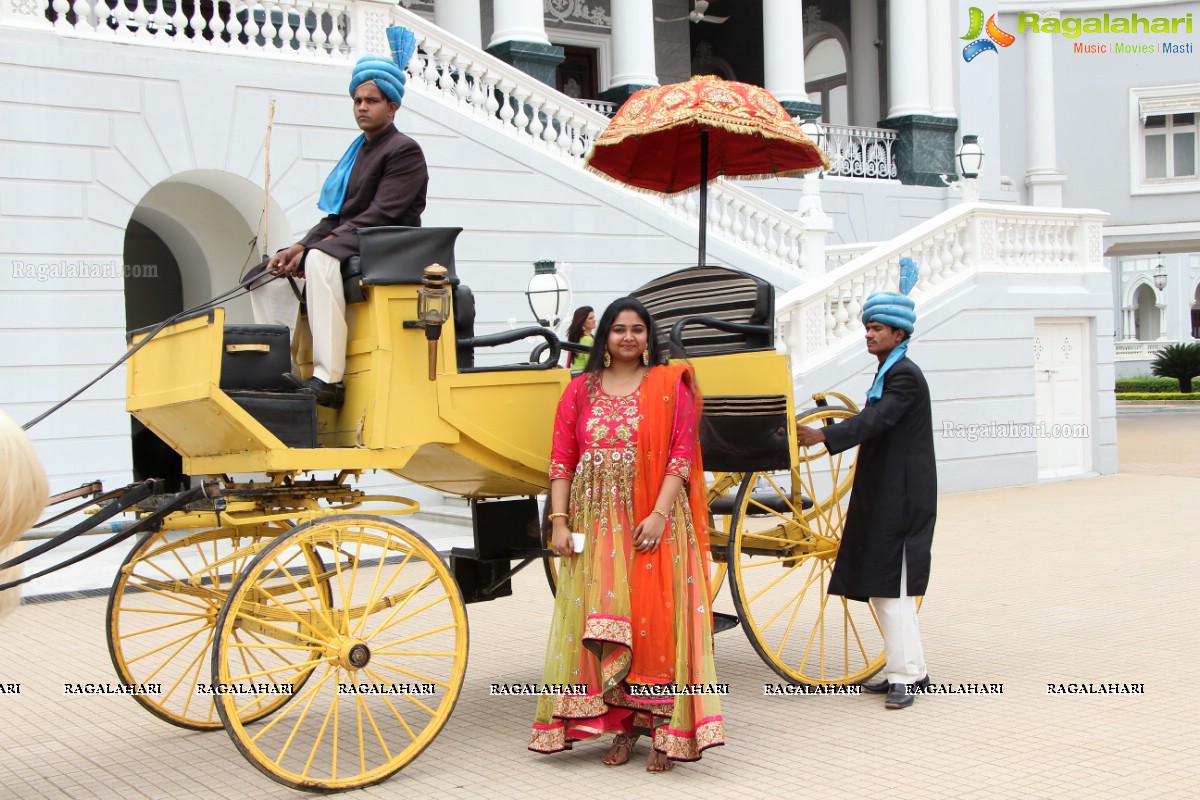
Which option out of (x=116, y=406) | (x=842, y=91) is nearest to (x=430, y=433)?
(x=116, y=406)

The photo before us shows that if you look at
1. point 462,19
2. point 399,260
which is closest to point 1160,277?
point 462,19

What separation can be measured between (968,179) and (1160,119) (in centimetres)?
1737

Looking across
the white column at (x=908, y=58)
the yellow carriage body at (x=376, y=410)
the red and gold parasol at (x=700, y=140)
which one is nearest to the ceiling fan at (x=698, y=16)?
the white column at (x=908, y=58)

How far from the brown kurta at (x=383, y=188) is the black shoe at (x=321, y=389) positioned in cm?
60

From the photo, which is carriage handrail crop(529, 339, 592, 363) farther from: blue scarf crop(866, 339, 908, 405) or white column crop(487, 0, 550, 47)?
white column crop(487, 0, 550, 47)

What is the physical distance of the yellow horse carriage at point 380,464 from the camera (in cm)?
510

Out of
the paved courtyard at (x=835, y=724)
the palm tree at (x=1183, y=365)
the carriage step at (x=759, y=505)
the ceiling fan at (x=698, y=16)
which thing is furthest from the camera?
the palm tree at (x=1183, y=365)

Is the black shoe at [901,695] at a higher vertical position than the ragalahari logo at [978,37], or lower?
lower

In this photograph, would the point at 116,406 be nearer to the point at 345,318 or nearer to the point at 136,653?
the point at 136,653

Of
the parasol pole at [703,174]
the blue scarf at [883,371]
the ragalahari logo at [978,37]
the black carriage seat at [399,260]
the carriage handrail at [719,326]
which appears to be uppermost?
the ragalahari logo at [978,37]

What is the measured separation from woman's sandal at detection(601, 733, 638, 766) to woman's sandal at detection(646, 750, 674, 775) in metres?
0.17

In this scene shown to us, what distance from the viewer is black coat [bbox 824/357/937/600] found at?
622cm

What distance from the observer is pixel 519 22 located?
1711 cm

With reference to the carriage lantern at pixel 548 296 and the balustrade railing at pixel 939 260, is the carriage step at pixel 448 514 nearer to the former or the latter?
the carriage lantern at pixel 548 296
